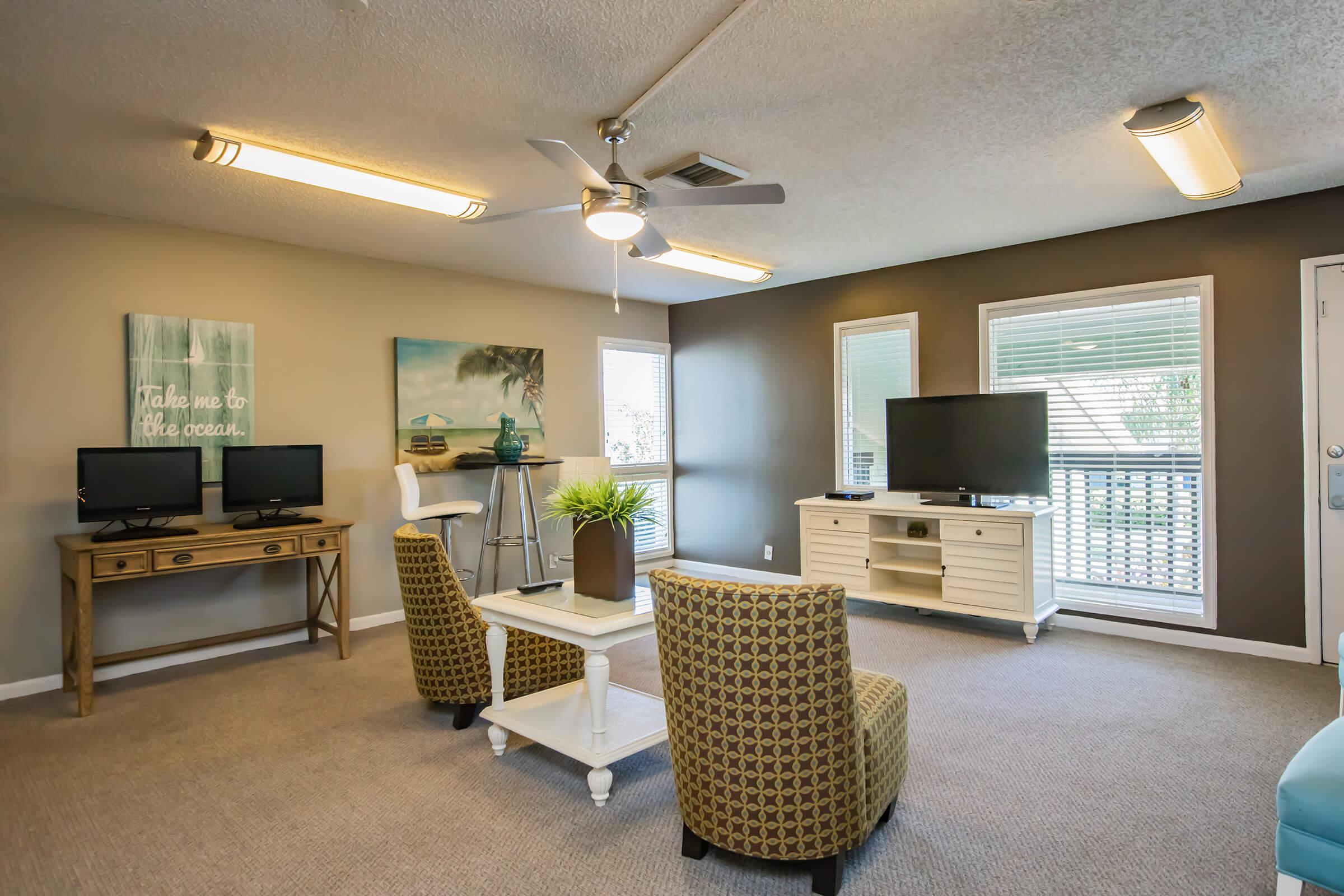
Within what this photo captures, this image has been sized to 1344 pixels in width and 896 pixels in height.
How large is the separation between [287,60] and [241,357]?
8.30ft

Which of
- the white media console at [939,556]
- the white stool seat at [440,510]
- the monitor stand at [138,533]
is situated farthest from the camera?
the white stool seat at [440,510]

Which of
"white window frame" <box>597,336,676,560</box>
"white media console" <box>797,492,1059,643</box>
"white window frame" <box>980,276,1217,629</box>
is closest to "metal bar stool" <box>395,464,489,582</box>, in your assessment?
"white window frame" <box>597,336,676,560</box>

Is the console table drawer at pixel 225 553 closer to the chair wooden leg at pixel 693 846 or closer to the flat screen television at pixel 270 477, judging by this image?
the flat screen television at pixel 270 477


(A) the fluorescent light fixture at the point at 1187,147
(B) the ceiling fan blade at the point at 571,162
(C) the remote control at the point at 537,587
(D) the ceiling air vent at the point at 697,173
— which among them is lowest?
(C) the remote control at the point at 537,587

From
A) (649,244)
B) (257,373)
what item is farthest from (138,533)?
(649,244)

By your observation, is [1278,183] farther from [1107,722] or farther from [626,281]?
[626,281]

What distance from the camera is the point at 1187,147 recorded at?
3035 millimetres

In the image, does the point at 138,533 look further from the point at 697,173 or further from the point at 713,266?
the point at 713,266

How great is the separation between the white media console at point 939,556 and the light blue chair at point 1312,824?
2.68 meters

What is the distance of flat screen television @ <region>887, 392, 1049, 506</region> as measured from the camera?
4596mm

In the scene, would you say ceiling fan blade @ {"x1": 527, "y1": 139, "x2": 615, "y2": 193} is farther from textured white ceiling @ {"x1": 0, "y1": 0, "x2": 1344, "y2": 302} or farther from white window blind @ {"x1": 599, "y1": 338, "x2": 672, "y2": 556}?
white window blind @ {"x1": 599, "y1": 338, "x2": 672, "y2": 556}

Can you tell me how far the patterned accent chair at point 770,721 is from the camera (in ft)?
6.20

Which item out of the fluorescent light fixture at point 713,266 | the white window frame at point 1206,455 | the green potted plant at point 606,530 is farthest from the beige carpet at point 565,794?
the fluorescent light fixture at point 713,266

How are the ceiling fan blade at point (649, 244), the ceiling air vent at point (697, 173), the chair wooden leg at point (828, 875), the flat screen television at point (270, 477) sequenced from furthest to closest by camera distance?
1. the flat screen television at point (270, 477)
2. the ceiling air vent at point (697, 173)
3. the ceiling fan blade at point (649, 244)
4. the chair wooden leg at point (828, 875)
